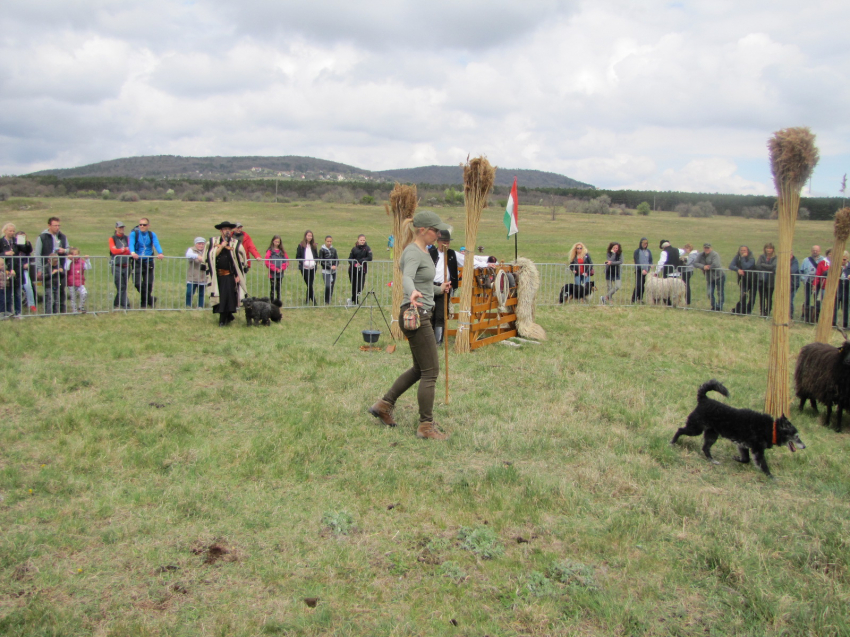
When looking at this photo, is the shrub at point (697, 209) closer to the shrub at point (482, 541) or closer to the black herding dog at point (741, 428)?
the black herding dog at point (741, 428)

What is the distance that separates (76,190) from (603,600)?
2535 inches

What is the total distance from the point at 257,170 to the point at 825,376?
9959cm

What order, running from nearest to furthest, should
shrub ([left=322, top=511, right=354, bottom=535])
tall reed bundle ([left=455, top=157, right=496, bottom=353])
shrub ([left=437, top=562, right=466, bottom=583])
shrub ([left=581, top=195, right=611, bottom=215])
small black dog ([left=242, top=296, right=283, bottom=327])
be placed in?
shrub ([left=437, top=562, right=466, bottom=583]) < shrub ([left=322, top=511, right=354, bottom=535]) < tall reed bundle ([left=455, top=157, right=496, bottom=353]) < small black dog ([left=242, top=296, right=283, bottom=327]) < shrub ([left=581, top=195, right=611, bottom=215])

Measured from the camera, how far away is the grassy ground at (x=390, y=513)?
3275mm

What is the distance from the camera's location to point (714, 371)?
30.1ft

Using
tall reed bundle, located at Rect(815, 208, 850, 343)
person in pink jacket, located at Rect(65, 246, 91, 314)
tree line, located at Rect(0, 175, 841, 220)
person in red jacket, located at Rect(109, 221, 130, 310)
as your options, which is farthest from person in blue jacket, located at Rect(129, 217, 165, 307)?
tree line, located at Rect(0, 175, 841, 220)

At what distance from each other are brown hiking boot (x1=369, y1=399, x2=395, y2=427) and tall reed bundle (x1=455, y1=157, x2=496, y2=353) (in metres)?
3.86

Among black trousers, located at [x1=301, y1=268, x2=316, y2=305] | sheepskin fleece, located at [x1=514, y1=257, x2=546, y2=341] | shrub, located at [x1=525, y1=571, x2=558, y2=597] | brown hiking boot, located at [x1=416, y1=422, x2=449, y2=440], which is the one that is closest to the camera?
shrub, located at [x1=525, y1=571, x2=558, y2=597]

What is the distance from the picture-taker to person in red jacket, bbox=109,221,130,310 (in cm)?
1249

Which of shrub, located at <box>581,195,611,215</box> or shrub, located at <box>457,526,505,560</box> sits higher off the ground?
shrub, located at <box>581,195,611,215</box>

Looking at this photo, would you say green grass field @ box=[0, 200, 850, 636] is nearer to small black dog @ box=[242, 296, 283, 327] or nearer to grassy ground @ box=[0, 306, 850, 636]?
grassy ground @ box=[0, 306, 850, 636]

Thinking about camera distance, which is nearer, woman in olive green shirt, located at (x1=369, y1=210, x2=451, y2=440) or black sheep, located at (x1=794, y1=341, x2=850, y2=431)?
woman in olive green shirt, located at (x1=369, y1=210, x2=451, y2=440)

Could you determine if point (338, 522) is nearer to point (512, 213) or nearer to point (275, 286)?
point (512, 213)

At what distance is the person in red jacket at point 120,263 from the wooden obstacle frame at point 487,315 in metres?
6.83
